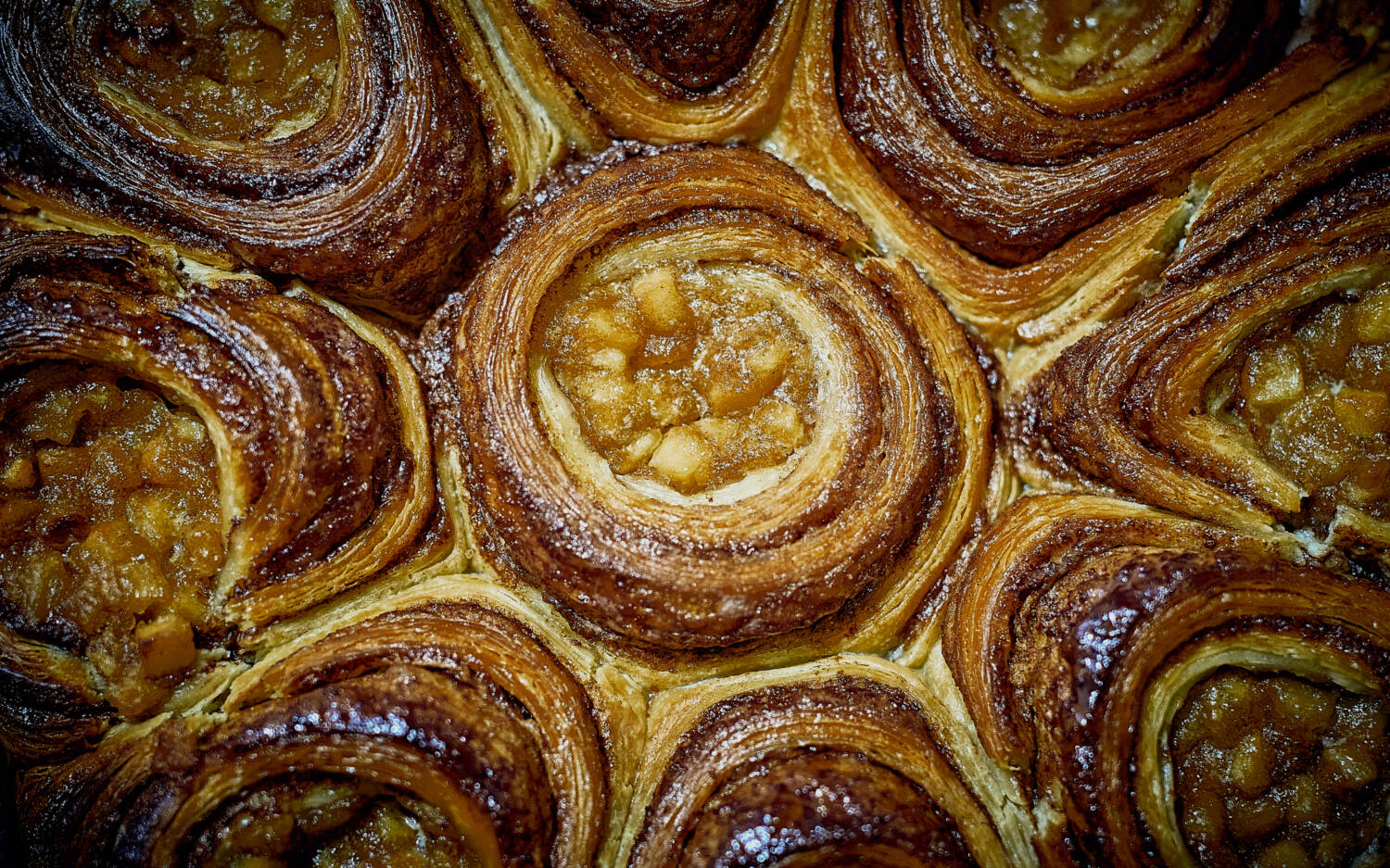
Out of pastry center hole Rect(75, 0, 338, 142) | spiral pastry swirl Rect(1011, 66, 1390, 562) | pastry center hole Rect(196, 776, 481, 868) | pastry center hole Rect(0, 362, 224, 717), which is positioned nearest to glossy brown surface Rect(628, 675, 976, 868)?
pastry center hole Rect(196, 776, 481, 868)

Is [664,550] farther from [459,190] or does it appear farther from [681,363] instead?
[459,190]

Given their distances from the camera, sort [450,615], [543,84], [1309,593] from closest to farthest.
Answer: [1309,593] < [450,615] < [543,84]

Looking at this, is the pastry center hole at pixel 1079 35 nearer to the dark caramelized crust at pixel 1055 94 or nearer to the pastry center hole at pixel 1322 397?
the dark caramelized crust at pixel 1055 94

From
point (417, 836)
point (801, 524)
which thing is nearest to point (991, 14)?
point (801, 524)

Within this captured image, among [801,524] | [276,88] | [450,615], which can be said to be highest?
[276,88]

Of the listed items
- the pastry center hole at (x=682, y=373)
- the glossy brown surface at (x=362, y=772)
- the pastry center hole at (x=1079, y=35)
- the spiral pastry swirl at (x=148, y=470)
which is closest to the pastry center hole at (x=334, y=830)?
the glossy brown surface at (x=362, y=772)
